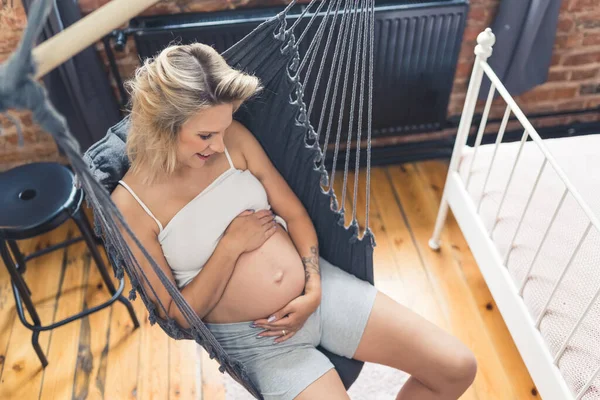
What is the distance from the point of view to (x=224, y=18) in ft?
6.31

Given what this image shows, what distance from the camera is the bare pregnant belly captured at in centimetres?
129

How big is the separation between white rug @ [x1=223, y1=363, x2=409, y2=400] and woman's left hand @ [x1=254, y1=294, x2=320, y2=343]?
49 centimetres

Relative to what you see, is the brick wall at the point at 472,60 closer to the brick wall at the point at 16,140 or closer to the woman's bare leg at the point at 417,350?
the brick wall at the point at 16,140

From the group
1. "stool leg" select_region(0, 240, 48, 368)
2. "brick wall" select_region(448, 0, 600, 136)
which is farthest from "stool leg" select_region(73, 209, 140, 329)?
"brick wall" select_region(448, 0, 600, 136)

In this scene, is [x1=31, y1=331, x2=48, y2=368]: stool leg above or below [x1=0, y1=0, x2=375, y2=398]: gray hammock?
below

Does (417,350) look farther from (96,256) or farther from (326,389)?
(96,256)

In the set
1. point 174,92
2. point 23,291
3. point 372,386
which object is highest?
point 174,92

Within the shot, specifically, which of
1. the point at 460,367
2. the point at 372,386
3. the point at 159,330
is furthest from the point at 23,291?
the point at 460,367

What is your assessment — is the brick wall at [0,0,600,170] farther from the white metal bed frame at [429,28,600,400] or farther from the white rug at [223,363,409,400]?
the white rug at [223,363,409,400]

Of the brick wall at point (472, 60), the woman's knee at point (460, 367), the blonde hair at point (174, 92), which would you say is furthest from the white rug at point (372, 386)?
the brick wall at point (472, 60)

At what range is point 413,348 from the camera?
4.23ft

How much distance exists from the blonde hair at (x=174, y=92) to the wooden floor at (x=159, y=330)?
32.8 inches

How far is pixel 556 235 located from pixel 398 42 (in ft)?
2.95

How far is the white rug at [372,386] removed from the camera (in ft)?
5.48
